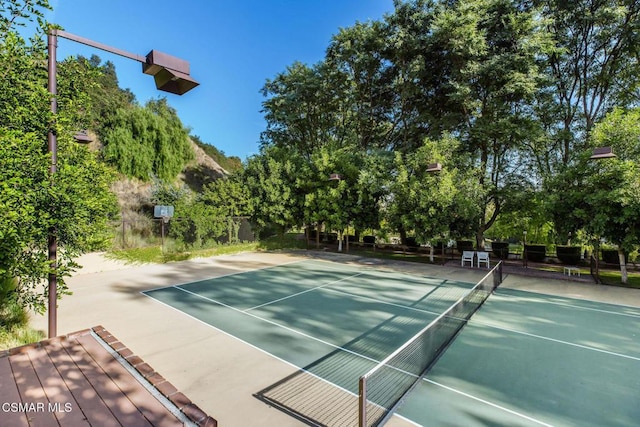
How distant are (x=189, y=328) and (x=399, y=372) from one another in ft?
14.9

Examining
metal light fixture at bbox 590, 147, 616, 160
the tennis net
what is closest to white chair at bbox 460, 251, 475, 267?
metal light fixture at bbox 590, 147, 616, 160

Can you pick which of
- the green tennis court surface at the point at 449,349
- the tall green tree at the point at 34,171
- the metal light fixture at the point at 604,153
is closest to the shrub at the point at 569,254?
the green tennis court surface at the point at 449,349

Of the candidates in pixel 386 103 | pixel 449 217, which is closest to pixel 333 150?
pixel 386 103

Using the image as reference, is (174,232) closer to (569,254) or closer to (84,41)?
(84,41)

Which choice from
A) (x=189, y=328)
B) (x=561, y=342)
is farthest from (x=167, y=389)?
(x=561, y=342)

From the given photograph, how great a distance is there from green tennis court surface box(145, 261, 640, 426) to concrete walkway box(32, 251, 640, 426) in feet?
1.09

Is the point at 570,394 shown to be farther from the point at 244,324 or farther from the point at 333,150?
the point at 333,150

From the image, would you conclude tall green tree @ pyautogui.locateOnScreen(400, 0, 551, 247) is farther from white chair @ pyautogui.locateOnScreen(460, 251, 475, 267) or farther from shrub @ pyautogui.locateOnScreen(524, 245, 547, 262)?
shrub @ pyautogui.locateOnScreen(524, 245, 547, 262)

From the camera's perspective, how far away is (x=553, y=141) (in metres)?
15.2

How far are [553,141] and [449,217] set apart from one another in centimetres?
741

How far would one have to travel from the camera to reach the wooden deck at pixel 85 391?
2811mm

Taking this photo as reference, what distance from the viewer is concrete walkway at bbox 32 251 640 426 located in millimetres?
4148

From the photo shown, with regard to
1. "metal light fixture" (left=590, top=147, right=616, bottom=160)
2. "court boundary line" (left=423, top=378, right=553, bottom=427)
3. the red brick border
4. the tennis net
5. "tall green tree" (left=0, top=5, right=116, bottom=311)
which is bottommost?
"court boundary line" (left=423, top=378, right=553, bottom=427)

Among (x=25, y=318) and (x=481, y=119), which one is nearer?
(x=25, y=318)
